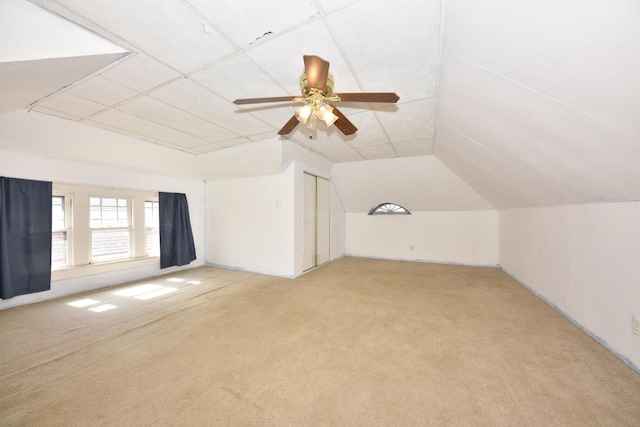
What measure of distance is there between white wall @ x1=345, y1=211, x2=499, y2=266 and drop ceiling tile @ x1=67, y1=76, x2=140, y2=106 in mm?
6135

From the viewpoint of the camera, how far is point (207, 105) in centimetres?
283

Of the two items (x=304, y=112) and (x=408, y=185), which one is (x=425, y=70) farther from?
(x=408, y=185)

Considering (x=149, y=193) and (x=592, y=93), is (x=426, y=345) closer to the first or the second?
(x=592, y=93)

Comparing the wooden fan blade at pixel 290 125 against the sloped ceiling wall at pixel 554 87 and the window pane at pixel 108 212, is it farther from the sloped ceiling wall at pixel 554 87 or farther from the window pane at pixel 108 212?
the window pane at pixel 108 212

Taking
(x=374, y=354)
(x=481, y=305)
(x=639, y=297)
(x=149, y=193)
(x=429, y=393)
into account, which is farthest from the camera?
(x=149, y=193)

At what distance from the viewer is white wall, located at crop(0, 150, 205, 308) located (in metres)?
3.51

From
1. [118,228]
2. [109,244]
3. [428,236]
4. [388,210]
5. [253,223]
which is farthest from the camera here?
[388,210]

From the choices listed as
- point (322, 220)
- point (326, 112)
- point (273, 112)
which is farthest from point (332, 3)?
point (322, 220)

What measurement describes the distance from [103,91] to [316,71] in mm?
2467

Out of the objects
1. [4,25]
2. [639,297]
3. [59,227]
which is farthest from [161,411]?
[59,227]

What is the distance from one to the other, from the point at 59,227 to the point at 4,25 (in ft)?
12.1

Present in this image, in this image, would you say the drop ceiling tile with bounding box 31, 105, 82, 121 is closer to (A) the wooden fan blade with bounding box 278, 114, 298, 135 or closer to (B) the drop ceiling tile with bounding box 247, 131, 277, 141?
(B) the drop ceiling tile with bounding box 247, 131, 277, 141

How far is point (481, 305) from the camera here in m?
3.44

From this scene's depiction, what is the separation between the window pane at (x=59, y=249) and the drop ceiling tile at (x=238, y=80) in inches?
160
